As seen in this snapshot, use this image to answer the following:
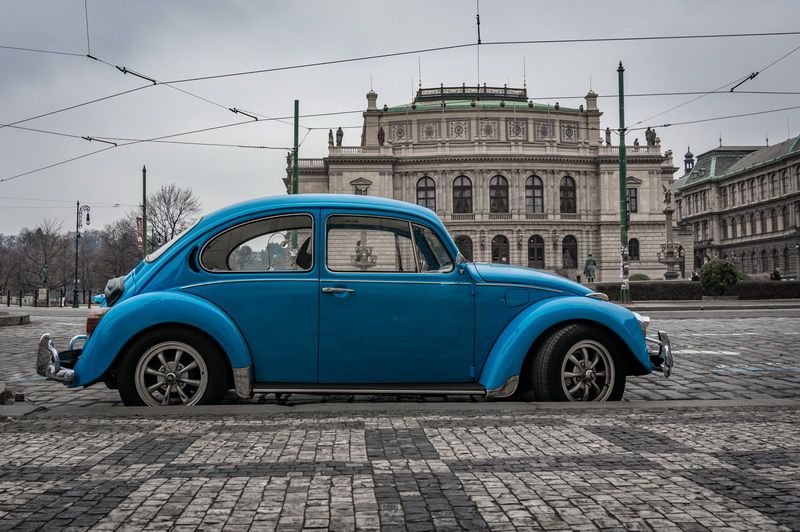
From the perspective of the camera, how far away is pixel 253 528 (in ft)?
6.98

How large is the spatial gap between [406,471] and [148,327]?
2628mm

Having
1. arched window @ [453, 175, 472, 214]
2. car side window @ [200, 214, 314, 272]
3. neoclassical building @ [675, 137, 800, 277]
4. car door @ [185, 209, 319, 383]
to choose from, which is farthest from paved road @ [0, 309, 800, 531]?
neoclassical building @ [675, 137, 800, 277]

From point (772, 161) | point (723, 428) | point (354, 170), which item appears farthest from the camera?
point (772, 161)

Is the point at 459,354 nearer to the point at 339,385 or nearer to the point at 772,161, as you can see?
the point at 339,385

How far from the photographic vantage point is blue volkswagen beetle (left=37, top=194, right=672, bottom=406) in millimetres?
4664

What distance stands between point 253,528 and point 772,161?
96.2 meters

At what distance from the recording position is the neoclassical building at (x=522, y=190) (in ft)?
205

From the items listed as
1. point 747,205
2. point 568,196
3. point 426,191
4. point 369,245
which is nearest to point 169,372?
point 369,245

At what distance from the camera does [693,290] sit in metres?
31.2

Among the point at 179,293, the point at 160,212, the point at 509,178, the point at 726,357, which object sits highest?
the point at 509,178

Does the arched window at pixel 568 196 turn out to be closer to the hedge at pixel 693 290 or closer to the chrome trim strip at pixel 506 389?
the hedge at pixel 693 290

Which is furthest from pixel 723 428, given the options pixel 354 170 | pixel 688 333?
pixel 354 170

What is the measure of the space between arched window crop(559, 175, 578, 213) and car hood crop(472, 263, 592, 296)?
202 ft

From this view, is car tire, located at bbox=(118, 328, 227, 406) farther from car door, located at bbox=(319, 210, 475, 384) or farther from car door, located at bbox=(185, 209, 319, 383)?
car door, located at bbox=(319, 210, 475, 384)
